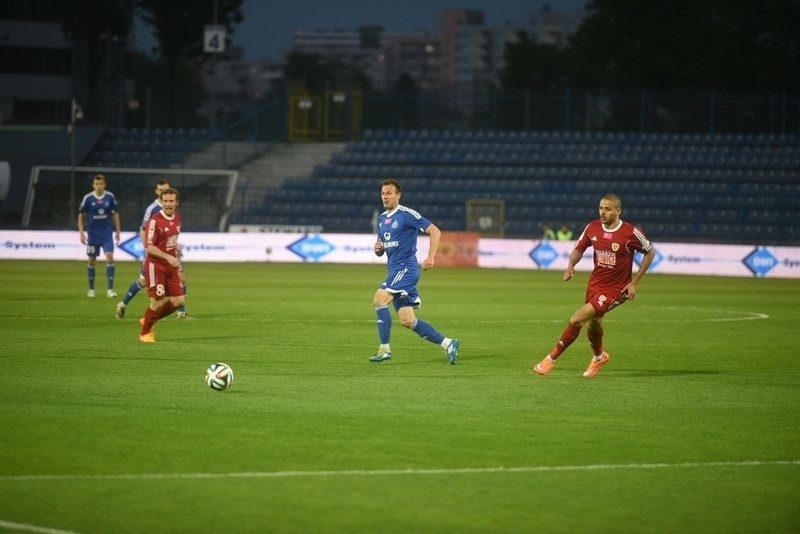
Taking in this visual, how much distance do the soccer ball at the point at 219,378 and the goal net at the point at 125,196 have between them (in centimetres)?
3506

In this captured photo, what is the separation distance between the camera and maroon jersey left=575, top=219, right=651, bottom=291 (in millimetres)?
13898

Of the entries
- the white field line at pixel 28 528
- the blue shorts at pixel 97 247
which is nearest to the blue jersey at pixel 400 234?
the white field line at pixel 28 528

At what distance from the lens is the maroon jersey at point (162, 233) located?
16.9 meters

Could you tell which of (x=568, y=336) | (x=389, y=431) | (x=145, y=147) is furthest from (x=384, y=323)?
(x=145, y=147)

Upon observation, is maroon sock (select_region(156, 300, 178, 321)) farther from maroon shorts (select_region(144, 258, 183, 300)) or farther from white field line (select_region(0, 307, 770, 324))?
white field line (select_region(0, 307, 770, 324))

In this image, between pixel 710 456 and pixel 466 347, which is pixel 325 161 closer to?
pixel 466 347

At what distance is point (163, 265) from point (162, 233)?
1.54ft

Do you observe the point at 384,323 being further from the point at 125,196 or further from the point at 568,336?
the point at 125,196

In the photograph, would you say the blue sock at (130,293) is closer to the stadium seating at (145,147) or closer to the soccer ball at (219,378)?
the soccer ball at (219,378)

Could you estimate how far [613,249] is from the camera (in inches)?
549

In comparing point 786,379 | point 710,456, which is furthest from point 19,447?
point 786,379

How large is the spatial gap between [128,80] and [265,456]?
82.6 metres

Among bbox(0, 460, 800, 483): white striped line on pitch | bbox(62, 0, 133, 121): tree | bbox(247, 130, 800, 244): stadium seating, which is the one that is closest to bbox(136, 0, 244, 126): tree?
bbox(62, 0, 133, 121): tree

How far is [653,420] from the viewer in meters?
11.2
